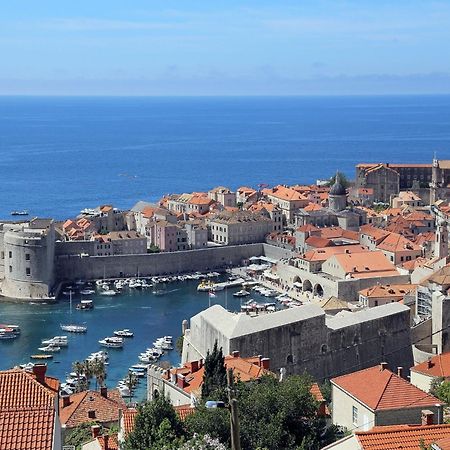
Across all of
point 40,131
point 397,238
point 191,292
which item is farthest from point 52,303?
point 40,131

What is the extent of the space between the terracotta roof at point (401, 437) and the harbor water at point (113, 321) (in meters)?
16.4

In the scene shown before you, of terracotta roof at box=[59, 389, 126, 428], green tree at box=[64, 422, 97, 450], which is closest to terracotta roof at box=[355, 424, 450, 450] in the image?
green tree at box=[64, 422, 97, 450]

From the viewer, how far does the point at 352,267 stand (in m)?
38.4

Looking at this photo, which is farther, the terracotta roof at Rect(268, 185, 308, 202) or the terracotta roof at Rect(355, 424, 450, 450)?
the terracotta roof at Rect(268, 185, 308, 202)

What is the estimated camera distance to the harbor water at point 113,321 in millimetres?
30078

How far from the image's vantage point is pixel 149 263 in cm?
4484

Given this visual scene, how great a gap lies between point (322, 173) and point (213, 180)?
10.6 meters

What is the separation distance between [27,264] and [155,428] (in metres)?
31.0

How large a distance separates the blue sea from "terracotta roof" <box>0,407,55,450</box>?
57459mm

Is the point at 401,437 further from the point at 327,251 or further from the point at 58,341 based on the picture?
the point at 327,251

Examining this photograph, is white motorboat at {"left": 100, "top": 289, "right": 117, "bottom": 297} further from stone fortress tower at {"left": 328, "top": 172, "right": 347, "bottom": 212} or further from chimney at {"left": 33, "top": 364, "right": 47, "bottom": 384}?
chimney at {"left": 33, "top": 364, "right": 47, "bottom": 384}

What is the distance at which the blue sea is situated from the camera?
80.4 meters

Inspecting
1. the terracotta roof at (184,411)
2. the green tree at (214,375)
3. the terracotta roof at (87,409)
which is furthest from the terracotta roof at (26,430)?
the terracotta roof at (87,409)

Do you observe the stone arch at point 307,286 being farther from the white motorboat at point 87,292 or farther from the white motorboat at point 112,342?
the white motorboat at point 112,342
